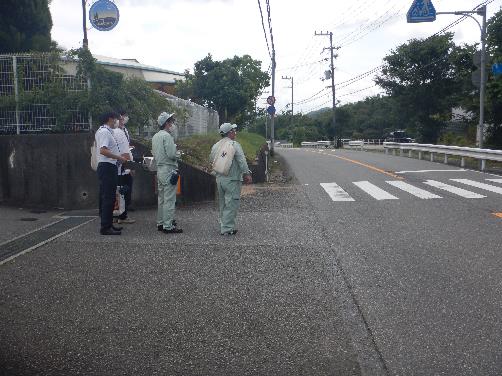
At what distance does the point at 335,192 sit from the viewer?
13312mm

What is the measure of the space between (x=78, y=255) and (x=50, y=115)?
6.05 m

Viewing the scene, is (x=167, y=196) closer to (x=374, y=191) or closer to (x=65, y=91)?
(x=65, y=91)

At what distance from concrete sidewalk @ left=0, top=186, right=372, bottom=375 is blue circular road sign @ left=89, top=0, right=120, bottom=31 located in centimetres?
638

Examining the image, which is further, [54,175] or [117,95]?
[117,95]

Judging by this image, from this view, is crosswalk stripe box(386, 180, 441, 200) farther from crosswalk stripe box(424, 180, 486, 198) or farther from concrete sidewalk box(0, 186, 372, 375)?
concrete sidewalk box(0, 186, 372, 375)

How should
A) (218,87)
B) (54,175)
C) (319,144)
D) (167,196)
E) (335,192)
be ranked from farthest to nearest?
(319,144) → (218,87) → (335,192) → (54,175) → (167,196)

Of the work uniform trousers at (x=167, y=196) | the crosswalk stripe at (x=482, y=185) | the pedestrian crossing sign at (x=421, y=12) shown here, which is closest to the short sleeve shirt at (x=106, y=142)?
the work uniform trousers at (x=167, y=196)

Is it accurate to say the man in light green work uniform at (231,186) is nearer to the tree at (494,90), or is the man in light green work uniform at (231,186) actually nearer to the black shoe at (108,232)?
the black shoe at (108,232)

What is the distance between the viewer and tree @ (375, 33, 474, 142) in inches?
1790

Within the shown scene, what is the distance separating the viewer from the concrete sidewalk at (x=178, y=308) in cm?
388

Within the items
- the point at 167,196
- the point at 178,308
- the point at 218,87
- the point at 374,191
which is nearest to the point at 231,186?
the point at 167,196

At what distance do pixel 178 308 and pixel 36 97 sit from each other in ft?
28.2

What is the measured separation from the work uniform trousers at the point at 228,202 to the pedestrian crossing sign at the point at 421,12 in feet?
47.5

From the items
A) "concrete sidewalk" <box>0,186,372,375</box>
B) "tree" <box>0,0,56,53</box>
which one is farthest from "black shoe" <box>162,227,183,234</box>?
"tree" <box>0,0,56,53</box>
